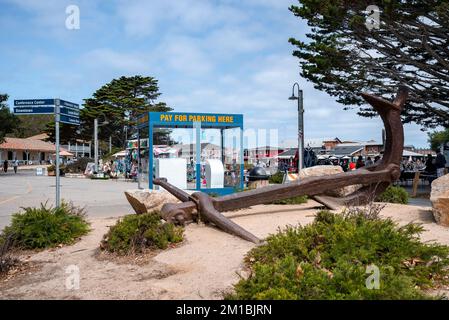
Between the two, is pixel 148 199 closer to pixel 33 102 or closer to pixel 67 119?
pixel 67 119

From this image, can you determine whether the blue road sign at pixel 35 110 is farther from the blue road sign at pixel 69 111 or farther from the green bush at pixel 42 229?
the green bush at pixel 42 229

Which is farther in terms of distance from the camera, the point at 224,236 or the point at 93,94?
the point at 93,94

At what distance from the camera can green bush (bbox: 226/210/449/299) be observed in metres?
3.24

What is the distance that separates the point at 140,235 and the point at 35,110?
3.55m

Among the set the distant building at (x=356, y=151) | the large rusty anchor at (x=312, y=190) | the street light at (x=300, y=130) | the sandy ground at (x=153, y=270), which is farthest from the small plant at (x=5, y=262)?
the distant building at (x=356, y=151)

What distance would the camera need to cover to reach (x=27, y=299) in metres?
3.84

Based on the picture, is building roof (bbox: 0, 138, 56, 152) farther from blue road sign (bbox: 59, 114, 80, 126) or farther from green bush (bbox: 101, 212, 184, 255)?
green bush (bbox: 101, 212, 184, 255)

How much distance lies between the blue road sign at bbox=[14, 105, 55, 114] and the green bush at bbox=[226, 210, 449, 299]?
490cm

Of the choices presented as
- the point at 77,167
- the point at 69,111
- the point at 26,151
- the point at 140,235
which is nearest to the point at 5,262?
the point at 140,235

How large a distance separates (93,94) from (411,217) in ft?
154

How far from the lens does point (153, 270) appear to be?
15.3 feet

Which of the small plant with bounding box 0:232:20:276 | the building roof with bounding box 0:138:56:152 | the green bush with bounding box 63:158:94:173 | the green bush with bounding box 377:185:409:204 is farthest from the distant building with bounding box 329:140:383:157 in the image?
the building roof with bounding box 0:138:56:152
